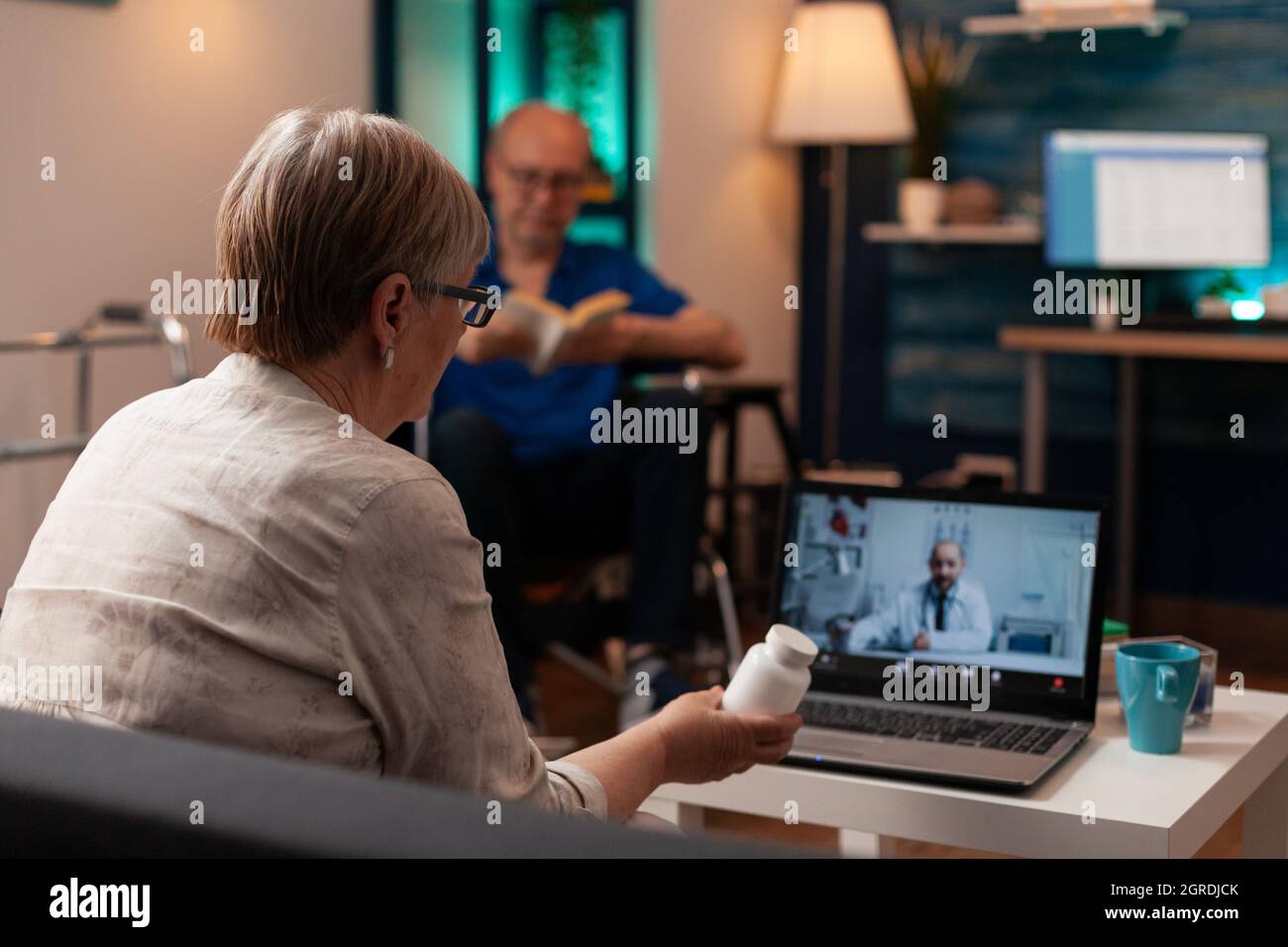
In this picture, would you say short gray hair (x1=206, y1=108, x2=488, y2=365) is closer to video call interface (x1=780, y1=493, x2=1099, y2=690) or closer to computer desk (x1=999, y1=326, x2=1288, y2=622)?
video call interface (x1=780, y1=493, x2=1099, y2=690)

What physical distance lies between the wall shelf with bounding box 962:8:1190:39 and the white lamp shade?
0.89 feet

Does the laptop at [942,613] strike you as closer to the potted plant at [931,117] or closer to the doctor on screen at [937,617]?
the doctor on screen at [937,617]

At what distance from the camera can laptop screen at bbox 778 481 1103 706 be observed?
170cm

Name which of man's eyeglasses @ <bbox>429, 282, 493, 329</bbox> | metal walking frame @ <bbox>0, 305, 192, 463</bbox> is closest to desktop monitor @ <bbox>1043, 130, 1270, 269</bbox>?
metal walking frame @ <bbox>0, 305, 192, 463</bbox>

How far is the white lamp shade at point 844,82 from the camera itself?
14.4ft

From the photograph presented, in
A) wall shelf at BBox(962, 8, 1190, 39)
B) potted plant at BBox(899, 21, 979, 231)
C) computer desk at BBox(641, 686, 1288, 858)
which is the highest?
wall shelf at BBox(962, 8, 1190, 39)

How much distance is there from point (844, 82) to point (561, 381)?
66.1 inches

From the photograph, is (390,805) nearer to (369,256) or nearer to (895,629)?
(369,256)

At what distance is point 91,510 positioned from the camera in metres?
1.08

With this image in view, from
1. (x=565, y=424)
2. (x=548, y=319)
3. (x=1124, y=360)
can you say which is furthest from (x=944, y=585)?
(x=1124, y=360)

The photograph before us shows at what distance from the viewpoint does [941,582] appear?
1754 millimetres

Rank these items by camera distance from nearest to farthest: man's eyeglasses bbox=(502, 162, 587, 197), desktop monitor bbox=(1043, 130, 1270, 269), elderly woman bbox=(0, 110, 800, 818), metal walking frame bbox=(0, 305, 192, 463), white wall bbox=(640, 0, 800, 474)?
elderly woman bbox=(0, 110, 800, 818) → metal walking frame bbox=(0, 305, 192, 463) → man's eyeglasses bbox=(502, 162, 587, 197) → desktop monitor bbox=(1043, 130, 1270, 269) → white wall bbox=(640, 0, 800, 474)

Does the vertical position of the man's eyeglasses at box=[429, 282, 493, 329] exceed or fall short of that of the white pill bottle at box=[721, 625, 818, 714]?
it exceeds it

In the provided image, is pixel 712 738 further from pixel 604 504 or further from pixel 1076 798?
pixel 604 504
